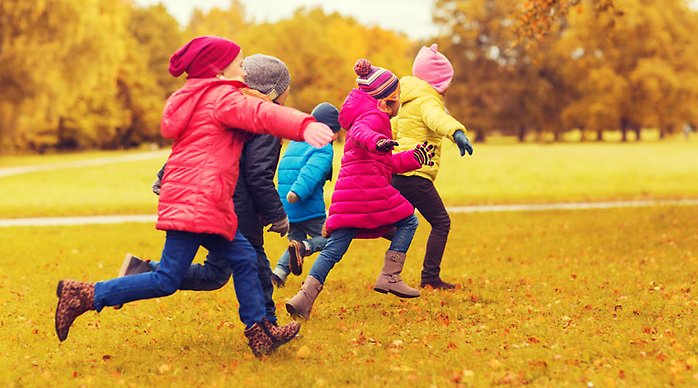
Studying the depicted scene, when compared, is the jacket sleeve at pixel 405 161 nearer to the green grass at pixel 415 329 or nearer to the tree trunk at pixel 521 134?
the green grass at pixel 415 329

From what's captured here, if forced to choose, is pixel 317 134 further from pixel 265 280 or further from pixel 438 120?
pixel 438 120

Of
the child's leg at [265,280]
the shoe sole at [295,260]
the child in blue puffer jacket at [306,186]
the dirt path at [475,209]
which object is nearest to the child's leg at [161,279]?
the child's leg at [265,280]

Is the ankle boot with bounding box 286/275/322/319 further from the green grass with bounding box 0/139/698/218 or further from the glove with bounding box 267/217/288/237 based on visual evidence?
the green grass with bounding box 0/139/698/218

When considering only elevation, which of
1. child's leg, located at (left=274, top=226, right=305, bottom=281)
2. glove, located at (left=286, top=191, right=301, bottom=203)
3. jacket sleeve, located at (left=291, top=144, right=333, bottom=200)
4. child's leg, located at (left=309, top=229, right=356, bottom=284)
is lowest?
child's leg, located at (left=274, top=226, right=305, bottom=281)

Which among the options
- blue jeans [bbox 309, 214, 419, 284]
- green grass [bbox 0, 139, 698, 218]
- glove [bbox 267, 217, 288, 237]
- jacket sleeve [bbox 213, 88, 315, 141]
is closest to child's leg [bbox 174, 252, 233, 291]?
glove [bbox 267, 217, 288, 237]

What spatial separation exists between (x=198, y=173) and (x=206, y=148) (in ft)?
0.51

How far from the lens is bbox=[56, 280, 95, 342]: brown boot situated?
16.1 feet

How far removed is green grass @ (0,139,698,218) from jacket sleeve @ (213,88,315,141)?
945 cm

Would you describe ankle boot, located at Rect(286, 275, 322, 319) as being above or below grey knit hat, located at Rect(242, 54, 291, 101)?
below

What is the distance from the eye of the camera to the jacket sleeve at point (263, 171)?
17.9 feet

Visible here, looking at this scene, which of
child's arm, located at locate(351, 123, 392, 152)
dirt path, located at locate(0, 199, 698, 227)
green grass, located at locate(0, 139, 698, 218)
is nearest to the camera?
child's arm, located at locate(351, 123, 392, 152)

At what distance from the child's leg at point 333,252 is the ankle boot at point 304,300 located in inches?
3.3

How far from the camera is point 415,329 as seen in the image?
19.5ft

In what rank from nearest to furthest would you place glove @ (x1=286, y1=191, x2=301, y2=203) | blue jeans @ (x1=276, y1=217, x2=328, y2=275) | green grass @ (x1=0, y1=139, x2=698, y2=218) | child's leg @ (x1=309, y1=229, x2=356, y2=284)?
child's leg @ (x1=309, y1=229, x2=356, y2=284)
glove @ (x1=286, y1=191, x2=301, y2=203)
blue jeans @ (x1=276, y1=217, x2=328, y2=275)
green grass @ (x1=0, y1=139, x2=698, y2=218)
